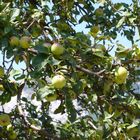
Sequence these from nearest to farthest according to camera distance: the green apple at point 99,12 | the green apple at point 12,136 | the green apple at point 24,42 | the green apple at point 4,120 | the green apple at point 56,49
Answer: the green apple at point 56,49
the green apple at point 24,42
the green apple at point 4,120
the green apple at point 12,136
the green apple at point 99,12

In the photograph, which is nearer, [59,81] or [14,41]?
[59,81]

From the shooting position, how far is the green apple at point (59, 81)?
5.37 ft

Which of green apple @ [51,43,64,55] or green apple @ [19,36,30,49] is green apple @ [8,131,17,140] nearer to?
green apple @ [19,36,30,49]

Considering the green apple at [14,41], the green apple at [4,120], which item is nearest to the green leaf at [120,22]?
the green apple at [4,120]

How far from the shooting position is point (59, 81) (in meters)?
1.64

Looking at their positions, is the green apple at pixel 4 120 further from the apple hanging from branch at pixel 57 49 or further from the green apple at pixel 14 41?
the apple hanging from branch at pixel 57 49

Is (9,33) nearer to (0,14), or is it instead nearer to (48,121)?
(0,14)

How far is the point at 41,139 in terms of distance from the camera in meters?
2.49

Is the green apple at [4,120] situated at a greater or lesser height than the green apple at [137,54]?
lesser

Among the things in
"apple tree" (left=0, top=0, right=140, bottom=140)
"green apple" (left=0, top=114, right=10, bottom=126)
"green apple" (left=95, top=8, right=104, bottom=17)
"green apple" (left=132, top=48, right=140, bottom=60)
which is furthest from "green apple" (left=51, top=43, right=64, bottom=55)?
"green apple" (left=95, top=8, right=104, bottom=17)

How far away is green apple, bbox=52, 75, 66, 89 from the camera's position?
164 cm

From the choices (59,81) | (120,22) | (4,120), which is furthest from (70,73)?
(120,22)

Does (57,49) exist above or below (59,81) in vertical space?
above

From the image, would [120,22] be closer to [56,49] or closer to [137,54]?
[137,54]
